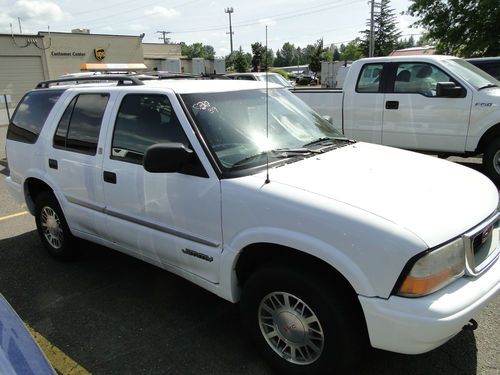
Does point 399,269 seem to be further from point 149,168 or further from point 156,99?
point 156,99

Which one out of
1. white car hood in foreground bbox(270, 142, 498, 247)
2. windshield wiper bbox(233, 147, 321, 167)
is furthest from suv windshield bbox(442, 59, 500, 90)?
windshield wiper bbox(233, 147, 321, 167)

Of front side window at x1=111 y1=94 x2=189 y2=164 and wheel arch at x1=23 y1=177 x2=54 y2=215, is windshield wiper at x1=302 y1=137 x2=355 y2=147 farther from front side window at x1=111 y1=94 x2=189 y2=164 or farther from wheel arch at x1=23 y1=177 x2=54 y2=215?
wheel arch at x1=23 y1=177 x2=54 y2=215

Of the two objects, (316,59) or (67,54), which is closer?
(67,54)

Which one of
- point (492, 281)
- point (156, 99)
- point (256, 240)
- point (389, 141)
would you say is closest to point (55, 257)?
point (156, 99)

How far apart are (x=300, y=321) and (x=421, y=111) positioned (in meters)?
5.52

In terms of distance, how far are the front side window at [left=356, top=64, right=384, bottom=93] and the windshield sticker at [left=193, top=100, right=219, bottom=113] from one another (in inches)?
199

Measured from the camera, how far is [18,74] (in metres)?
30.0

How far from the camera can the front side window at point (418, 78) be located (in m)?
7.02

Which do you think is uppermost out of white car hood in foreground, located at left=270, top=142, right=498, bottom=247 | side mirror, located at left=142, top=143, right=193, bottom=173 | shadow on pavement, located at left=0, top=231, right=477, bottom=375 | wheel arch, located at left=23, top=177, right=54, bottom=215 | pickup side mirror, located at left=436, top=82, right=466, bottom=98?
pickup side mirror, located at left=436, top=82, right=466, bottom=98

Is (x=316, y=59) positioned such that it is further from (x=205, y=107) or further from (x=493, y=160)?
(x=205, y=107)

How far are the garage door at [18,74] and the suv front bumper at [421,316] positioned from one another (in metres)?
31.6

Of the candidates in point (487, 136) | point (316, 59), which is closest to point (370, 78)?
point (487, 136)

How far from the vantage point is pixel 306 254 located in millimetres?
2566

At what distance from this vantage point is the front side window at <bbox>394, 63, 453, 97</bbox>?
702 centimetres
